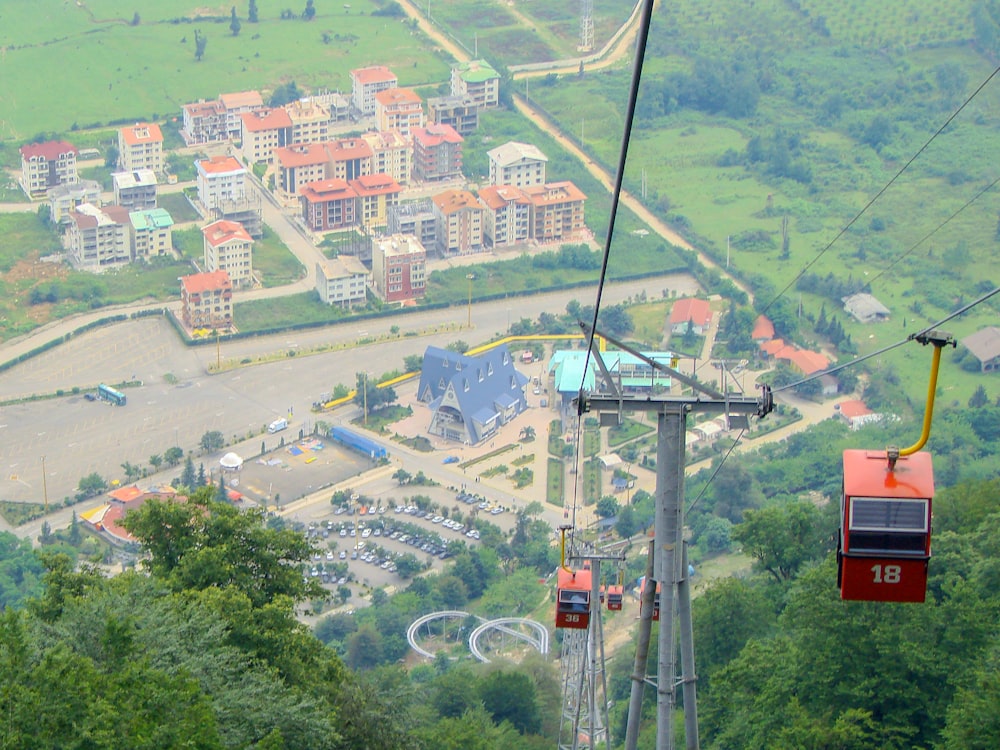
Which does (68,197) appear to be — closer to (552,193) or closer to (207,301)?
(207,301)

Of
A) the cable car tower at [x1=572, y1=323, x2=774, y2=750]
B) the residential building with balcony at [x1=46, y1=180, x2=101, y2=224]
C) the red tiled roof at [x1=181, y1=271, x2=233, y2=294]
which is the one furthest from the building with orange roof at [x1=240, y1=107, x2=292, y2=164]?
the cable car tower at [x1=572, y1=323, x2=774, y2=750]

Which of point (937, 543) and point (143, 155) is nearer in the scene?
point (937, 543)

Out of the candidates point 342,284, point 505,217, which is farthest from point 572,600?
point 505,217

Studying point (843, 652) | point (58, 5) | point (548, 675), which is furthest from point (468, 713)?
point (58, 5)

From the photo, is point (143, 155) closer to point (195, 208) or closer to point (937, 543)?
point (195, 208)

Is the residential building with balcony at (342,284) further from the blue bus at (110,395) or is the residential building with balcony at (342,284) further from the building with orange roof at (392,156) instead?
the building with orange roof at (392,156)

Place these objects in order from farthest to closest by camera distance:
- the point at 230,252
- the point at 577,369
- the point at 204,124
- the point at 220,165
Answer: the point at 204,124 → the point at 220,165 → the point at 230,252 → the point at 577,369

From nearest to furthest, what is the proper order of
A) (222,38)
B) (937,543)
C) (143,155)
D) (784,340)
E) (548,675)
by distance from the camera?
(937,543) < (548,675) < (784,340) < (143,155) < (222,38)
